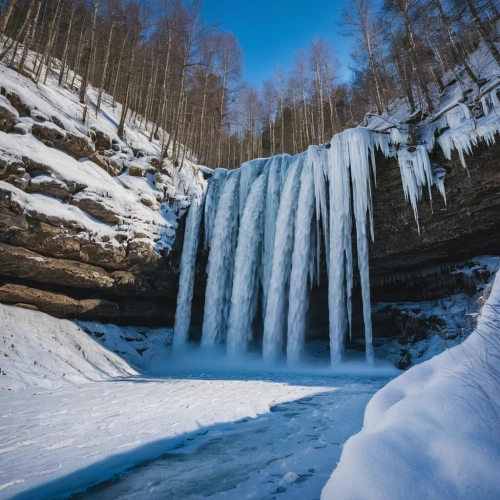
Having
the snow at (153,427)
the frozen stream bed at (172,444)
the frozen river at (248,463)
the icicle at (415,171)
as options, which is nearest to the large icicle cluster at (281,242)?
the icicle at (415,171)

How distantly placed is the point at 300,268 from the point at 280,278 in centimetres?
84

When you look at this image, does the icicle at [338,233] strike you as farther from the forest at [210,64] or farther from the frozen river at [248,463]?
the frozen river at [248,463]

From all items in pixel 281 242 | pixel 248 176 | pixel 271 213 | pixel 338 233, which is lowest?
pixel 281 242

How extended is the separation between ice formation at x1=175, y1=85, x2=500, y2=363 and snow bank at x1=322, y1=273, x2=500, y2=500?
28.1 feet

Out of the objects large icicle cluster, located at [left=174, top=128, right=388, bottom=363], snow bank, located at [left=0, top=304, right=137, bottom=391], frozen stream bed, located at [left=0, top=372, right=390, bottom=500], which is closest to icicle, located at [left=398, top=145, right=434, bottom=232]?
large icicle cluster, located at [left=174, top=128, right=388, bottom=363]

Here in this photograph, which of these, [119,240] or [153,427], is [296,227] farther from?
[153,427]

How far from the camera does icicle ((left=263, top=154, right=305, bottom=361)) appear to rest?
1125cm

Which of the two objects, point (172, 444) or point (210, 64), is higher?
point (210, 64)

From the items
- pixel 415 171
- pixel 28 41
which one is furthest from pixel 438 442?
pixel 28 41

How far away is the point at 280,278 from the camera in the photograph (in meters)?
11.3

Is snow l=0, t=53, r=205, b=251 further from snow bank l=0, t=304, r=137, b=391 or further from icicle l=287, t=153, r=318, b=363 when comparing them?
icicle l=287, t=153, r=318, b=363

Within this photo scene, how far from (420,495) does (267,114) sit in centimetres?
2546

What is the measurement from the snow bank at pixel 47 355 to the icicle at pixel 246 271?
155 inches

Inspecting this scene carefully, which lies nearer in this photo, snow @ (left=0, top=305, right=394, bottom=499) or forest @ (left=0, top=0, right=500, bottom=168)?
snow @ (left=0, top=305, right=394, bottom=499)
